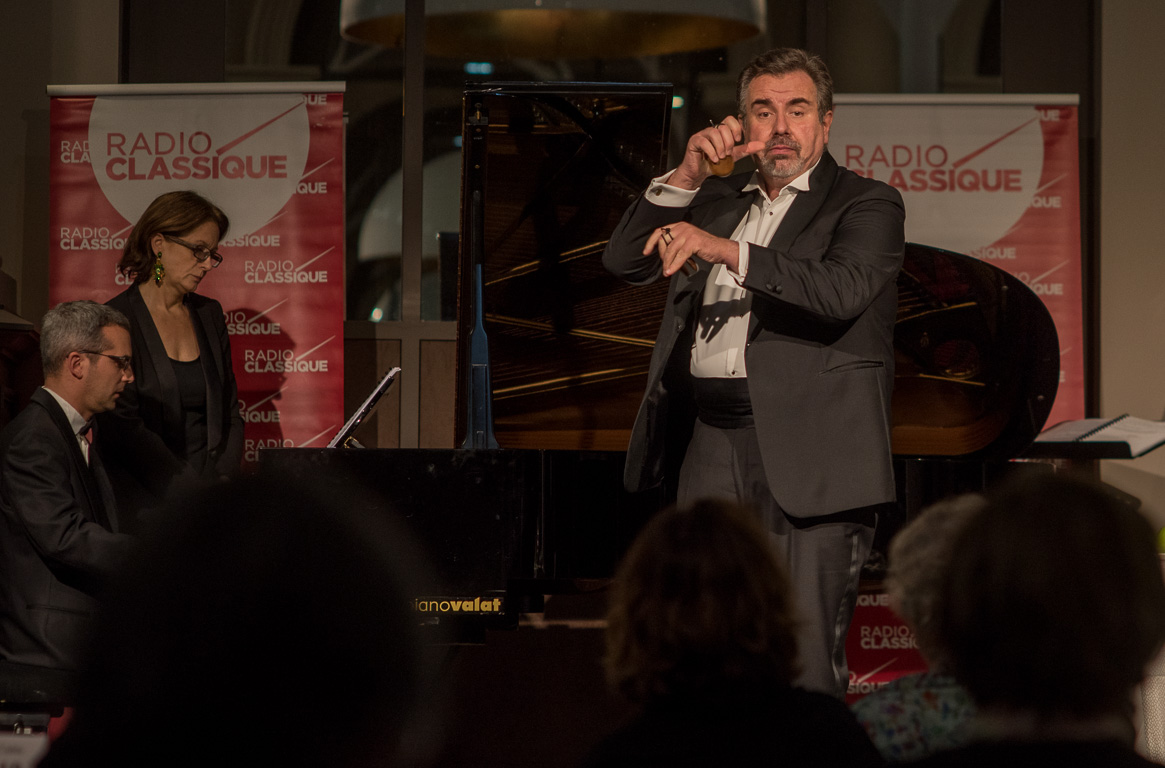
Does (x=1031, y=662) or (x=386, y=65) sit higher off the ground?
(x=386, y=65)

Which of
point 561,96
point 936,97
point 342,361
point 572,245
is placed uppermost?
point 936,97

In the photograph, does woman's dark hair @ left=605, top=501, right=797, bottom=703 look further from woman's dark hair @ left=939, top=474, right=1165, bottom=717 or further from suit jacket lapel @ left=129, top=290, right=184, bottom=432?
suit jacket lapel @ left=129, top=290, right=184, bottom=432

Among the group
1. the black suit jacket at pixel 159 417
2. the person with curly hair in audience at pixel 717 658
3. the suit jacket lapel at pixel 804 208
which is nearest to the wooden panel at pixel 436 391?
the black suit jacket at pixel 159 417

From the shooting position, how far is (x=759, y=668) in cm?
111

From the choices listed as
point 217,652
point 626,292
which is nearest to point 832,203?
point 626,292

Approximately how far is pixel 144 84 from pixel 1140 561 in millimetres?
4652

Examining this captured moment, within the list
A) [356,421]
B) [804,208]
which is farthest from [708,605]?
[356,421]

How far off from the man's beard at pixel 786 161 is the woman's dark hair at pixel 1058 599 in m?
1.51

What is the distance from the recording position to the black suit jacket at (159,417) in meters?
3.49

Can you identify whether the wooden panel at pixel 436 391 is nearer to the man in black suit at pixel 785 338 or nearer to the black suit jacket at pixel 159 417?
the black suit jacket at pixel 159 417

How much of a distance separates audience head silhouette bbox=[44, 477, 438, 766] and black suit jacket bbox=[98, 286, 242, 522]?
2.97 meters

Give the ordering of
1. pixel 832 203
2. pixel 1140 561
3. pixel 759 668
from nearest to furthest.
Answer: pixel 1140 561
pixel 759 668
pixel 832 203

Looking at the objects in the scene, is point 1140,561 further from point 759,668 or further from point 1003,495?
point 759,668

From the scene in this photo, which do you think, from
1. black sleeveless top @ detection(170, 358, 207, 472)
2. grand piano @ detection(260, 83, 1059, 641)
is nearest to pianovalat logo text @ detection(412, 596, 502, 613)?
grand piano @ detection(260, 83, 1059, 641)
